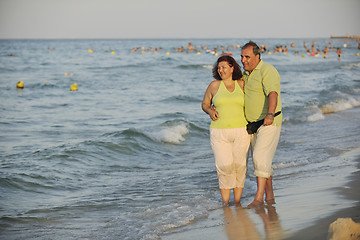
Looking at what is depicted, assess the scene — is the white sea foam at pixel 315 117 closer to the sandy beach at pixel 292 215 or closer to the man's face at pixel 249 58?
the sandy beach at pixel 292 215

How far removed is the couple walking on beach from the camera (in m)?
5.18

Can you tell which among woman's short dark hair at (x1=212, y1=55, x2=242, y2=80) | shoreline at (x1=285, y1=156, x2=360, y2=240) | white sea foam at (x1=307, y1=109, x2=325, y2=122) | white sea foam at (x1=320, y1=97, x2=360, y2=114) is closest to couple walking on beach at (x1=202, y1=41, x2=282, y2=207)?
woman's short dark hair at (x1=212, y1=55, x2=242, y2=80)

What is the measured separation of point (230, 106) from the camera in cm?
532

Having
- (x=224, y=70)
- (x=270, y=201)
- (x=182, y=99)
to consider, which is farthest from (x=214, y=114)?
(x=182, y=99)

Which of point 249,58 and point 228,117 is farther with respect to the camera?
point 228,117

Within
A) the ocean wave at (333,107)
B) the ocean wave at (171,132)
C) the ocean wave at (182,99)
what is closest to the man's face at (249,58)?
the ocean wave at (171,132)

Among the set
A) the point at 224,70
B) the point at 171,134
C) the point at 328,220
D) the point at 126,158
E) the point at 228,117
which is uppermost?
the point at 224,70

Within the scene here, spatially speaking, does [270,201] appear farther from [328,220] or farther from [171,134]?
[171,134]

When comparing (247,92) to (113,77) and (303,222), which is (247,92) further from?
(113,77)

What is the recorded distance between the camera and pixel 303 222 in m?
4.42

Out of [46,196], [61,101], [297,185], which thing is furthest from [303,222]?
[61,101]

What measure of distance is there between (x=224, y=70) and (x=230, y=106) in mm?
413

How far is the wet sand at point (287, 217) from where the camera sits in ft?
13.9

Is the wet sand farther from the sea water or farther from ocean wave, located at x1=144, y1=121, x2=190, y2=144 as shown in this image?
ocean wave, located at x1=144, y1=121, x2=190, y2=144
